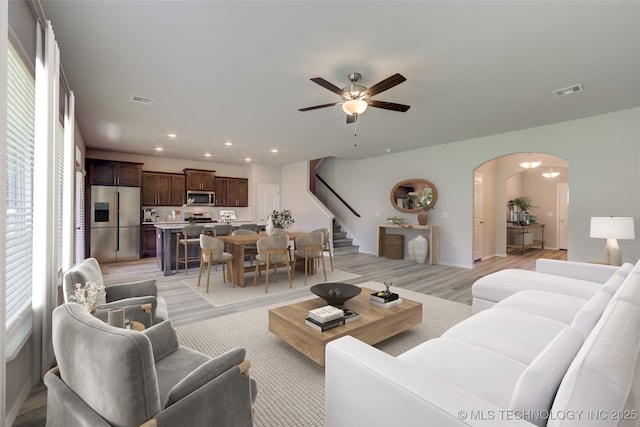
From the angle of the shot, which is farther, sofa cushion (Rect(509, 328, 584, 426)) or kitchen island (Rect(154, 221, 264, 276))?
kitchen island (Rect(154, 221, 264, 276))

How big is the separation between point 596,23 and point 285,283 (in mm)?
4692

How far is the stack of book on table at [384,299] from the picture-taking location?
2744 millimetres

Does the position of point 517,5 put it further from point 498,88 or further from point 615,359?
point 615,359

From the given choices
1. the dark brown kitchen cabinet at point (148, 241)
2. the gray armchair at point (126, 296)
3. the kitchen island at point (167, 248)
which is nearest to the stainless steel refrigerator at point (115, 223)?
the dark brown kitchen cabinet at point (148, 241)

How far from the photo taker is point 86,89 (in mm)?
3582

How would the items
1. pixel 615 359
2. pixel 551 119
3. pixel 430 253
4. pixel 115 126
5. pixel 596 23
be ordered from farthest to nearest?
pixel 430 253 → pixel 115 126 → pixel 551 119 → pixel 596 23 → pixel 615 359

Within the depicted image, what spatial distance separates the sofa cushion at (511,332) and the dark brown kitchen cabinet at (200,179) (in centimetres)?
796

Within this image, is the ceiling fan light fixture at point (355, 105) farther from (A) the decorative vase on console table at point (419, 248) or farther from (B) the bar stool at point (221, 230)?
(A) the decorative vase on console table at point (419, 248)

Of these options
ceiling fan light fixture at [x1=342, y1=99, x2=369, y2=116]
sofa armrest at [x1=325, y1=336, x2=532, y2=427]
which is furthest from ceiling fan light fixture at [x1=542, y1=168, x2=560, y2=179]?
sofa armrest at [x1=325, y1=336, x2=532, y2=427]

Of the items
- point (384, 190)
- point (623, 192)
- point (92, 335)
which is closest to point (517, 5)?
point (92, 335)

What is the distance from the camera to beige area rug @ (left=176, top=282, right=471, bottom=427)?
1.82 m

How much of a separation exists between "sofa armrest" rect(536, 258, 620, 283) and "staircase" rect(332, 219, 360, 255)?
5.14 metres

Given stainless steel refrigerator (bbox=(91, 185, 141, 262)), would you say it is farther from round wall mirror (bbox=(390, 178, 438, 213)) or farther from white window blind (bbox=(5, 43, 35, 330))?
round wall mirror (bbox=(390, 178, 438, 213))

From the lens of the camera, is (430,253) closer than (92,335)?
No
